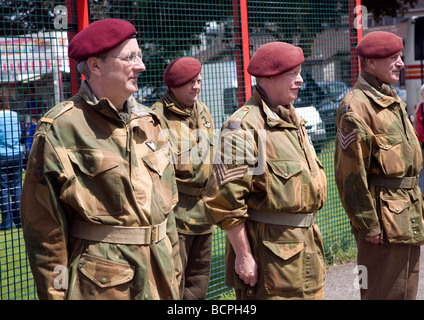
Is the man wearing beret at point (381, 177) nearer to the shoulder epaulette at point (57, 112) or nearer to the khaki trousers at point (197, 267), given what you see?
the khaki trousers at point (197, 267)

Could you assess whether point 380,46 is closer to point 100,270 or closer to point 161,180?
point 161,180

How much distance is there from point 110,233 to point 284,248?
1142 millimetres

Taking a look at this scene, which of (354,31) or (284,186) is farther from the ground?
(354,31)

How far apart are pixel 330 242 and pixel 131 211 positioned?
4784mm

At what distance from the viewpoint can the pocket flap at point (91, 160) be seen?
2.82 m

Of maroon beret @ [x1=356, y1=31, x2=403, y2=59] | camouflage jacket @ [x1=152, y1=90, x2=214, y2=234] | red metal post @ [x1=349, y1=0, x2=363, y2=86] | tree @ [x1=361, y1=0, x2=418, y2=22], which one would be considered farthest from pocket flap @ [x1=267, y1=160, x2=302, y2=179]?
tree @ [x1=361, y1=0, x2=418, y2=22]

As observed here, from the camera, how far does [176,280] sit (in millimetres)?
3182

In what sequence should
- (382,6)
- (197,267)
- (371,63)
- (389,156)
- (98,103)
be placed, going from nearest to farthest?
1. (98,103)
2. (389,156)
3. (371,63)
4. (197,267)
5. (382,6)

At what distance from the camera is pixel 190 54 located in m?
6.08

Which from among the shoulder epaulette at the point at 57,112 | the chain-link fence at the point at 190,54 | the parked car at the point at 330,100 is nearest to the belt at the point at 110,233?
the shoulder epaulette at the point at 57,112

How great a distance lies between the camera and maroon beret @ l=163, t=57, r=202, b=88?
5152mm

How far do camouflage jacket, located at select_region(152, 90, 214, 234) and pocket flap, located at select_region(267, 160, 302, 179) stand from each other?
1529 mm

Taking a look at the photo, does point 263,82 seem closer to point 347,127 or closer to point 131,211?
point 347,127

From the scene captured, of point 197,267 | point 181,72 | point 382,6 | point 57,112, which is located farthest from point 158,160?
point 382,6
